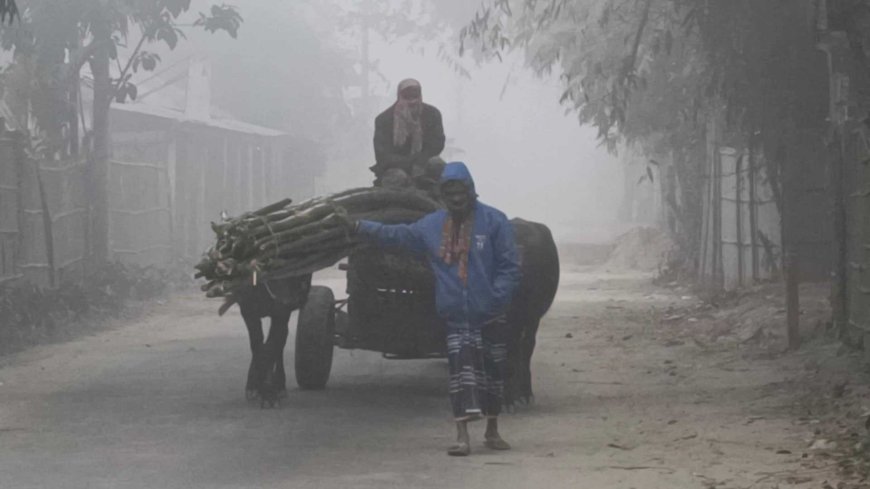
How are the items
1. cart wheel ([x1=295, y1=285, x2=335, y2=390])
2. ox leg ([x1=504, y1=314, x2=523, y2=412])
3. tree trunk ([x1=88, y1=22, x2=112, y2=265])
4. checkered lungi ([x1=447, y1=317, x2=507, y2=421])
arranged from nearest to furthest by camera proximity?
checkered lungi ([x1=447, y1=317, x2=507, y2=421]), ox leg ([x1=504, y1=314, x2=523, y2=412]), cart wheel ([x1=295, y1=285, x2=335, y2=390]), tree trunk ([x1=88, y1=22, x2=112, y2=265])

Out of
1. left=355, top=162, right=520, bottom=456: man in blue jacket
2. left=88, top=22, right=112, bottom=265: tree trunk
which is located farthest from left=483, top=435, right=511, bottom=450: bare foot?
left=88, top=22, right=112, bottom=265: tree trunk

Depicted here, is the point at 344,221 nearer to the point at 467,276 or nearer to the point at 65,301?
the point at 467,276

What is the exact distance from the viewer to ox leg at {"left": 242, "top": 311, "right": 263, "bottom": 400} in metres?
10.5

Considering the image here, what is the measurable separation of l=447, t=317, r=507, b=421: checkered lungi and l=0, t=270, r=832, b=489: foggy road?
0.91 feet

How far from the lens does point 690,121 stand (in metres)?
23.4

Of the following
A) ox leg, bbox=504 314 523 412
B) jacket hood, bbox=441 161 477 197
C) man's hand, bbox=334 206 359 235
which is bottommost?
ox leg, bbox=504 314 523 412

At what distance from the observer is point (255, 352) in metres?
10.6

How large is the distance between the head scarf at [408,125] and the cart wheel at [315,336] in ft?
4.05

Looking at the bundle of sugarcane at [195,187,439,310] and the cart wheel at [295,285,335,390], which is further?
the cart wheel at [295,285,335,390]

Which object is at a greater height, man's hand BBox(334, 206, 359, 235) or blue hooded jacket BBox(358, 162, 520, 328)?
man's hand BBox(334, 206, 359, 235)

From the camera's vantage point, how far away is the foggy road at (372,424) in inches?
316

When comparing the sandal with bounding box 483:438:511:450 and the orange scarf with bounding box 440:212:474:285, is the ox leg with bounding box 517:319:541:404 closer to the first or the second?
the sandal with bounding box 483:438:511:450

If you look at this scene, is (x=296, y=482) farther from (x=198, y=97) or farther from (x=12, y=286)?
(x=198, y=97)

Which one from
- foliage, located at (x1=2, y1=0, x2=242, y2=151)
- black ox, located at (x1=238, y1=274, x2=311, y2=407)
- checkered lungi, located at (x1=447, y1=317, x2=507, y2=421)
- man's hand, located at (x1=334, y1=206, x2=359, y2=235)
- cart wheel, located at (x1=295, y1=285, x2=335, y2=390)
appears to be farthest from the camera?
foliage, located at (x1=2, y1=0, x2=242, y2=151)
